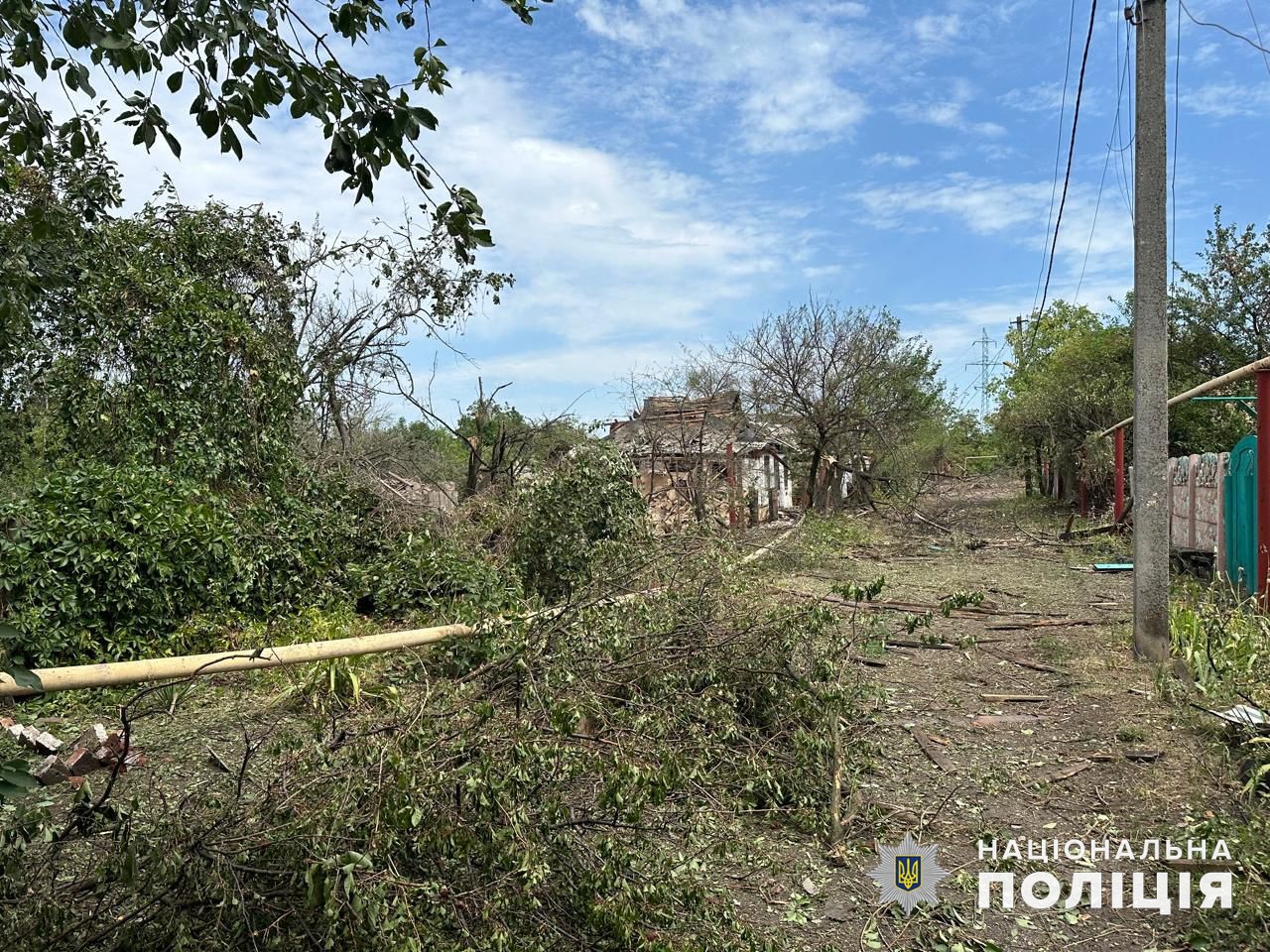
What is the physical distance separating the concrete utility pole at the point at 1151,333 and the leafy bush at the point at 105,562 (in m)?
7.56

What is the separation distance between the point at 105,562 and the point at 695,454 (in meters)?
10.2

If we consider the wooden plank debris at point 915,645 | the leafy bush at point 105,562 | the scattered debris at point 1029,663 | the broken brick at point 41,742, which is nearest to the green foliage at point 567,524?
the wooden plank debris at point 915,645

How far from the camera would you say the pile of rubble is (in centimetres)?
452

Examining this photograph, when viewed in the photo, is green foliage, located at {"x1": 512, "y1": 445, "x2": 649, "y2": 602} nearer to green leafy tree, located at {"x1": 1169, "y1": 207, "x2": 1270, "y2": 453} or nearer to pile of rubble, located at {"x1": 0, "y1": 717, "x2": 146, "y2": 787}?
pile of rubble, located at {"x1": 0, "y1": 717, "x2": 146, "y2": 787}

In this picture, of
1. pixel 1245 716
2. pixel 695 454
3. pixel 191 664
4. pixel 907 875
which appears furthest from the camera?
pixel 695 454

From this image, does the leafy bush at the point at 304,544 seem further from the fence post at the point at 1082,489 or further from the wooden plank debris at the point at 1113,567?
the fence post at the point at 1082,489

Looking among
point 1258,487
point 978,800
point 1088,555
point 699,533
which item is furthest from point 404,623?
point 1088,555

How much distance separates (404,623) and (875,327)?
580 inches

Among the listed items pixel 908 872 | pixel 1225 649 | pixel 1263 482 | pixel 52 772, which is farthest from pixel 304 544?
pixel 1263 482

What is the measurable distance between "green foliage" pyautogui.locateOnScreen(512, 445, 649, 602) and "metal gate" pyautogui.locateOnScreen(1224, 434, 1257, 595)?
552 centimetres

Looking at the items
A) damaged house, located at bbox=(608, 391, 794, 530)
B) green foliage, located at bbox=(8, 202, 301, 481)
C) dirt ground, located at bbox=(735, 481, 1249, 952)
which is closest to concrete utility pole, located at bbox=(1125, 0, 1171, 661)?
dirt ground, located at bbox=(735, 481, 1249, 952)

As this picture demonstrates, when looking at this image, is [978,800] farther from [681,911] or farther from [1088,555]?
[1088,555]

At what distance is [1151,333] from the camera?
6242 millimetres

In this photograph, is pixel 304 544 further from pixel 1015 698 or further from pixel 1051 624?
pixel 1051 624
